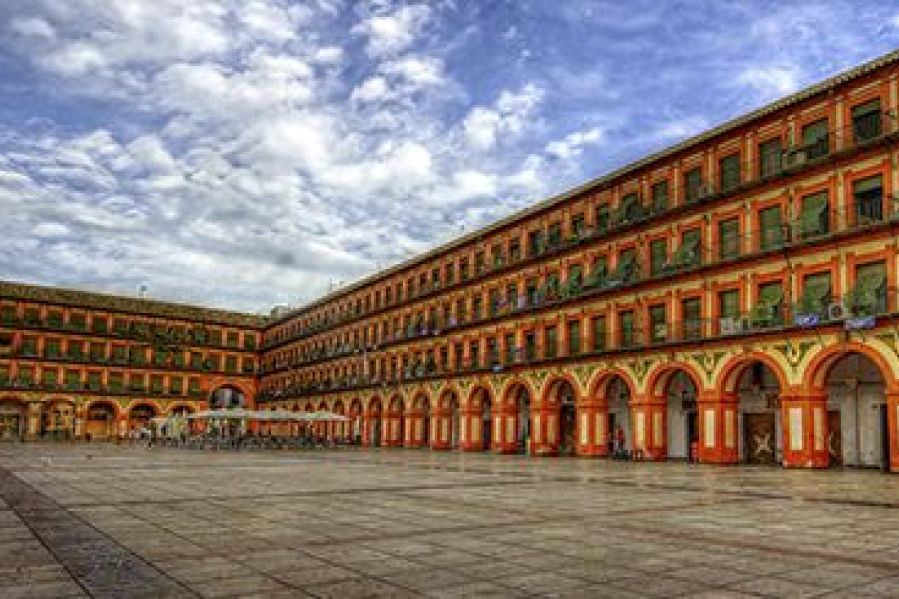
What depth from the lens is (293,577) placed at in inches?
299

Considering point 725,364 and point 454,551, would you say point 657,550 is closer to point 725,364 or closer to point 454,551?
point 454,551

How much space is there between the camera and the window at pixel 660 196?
117 ft

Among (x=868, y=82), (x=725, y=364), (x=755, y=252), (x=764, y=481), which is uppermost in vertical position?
(x=868, y=82)

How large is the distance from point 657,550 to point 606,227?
30866 mm

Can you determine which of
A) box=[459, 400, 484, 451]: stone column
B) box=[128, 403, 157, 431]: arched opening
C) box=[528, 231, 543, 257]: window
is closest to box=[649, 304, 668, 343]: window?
box=[528, 231, 543, 257]: window

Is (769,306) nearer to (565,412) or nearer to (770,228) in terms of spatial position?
(770,228)

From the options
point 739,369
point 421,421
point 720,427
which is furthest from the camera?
point 421,421

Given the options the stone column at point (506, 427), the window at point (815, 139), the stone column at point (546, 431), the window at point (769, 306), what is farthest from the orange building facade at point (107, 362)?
the window at point (815, 139)

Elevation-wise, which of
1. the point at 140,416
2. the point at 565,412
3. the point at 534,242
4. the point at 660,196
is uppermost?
the point at 660,196

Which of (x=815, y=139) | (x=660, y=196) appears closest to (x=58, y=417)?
(x=660, y=196)

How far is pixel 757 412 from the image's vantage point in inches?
1304

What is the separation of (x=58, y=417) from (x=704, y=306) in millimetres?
61588

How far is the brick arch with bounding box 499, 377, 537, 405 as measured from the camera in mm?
42750

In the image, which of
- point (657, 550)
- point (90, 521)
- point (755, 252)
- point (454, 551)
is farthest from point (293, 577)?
point (755, 252)
